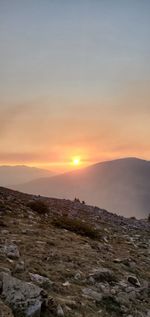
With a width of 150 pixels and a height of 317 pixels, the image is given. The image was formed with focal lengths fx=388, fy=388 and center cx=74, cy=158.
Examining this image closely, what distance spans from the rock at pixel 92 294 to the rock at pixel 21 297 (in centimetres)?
169

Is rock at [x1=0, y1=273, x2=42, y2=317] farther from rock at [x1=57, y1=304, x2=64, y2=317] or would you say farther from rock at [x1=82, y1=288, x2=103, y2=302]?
rock at [x1=82, y1=288, x2=103, y2=302]

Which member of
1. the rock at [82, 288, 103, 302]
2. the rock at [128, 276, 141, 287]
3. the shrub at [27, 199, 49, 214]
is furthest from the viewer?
the shrub at [27, 199, 49, 214]

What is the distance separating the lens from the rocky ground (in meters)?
7.05

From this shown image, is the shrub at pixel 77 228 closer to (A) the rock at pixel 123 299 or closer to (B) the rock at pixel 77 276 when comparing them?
(B) the rock at pixel 77 276

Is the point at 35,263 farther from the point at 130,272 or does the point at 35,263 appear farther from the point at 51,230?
the point at 51,230

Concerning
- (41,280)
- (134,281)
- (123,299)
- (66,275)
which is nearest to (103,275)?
(134,281)

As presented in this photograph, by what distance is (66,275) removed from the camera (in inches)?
370

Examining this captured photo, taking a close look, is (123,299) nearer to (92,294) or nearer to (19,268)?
(92,294)

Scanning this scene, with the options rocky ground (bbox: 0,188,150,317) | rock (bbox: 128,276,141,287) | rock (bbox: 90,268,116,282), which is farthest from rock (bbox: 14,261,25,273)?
rock (bbox: 128,276,141,287)

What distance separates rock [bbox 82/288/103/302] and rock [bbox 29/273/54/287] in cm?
77

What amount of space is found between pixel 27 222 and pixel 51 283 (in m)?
7.29

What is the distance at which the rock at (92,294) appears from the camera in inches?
331

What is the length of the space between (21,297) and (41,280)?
1680 millimetres

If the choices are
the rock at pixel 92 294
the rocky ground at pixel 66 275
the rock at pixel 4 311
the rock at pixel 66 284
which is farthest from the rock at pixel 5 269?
the rock at pixel 4 311
